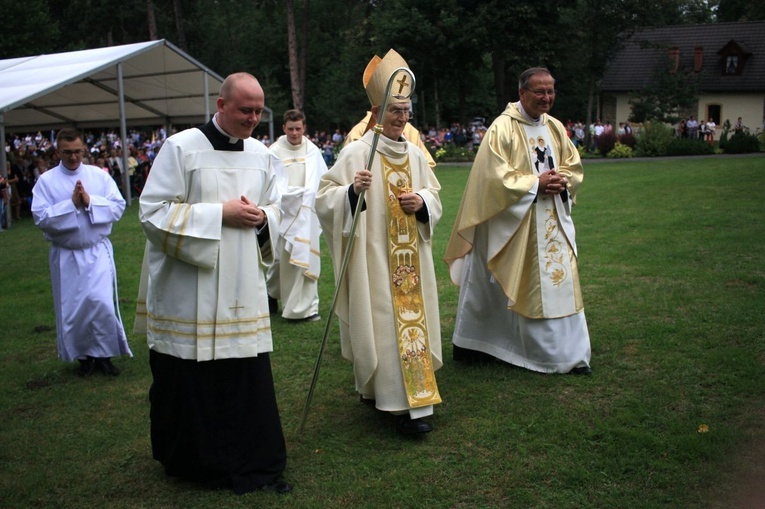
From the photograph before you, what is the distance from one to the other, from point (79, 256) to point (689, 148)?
26074 millimetres

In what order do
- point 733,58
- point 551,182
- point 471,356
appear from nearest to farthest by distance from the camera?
point 551,182
point 471,356
point 733,58

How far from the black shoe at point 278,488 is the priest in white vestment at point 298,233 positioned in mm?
4091

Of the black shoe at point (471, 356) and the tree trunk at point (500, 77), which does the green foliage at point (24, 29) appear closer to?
the tree trunk at point (500, 77)

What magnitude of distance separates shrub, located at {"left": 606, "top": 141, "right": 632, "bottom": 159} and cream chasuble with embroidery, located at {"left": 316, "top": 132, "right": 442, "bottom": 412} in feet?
86.3

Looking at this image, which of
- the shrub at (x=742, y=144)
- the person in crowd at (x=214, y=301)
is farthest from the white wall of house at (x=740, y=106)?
the person in crowd at (x=214, y=301)

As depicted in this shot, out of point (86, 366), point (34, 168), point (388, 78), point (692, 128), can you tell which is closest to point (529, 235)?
point (388, 78)

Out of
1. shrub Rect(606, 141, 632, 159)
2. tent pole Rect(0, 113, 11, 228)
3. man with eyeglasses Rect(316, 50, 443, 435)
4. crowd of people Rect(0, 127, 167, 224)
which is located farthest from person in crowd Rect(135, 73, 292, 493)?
shrub Rect(606, 141, 632, 159)

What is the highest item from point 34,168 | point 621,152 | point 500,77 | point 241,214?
point 500,77

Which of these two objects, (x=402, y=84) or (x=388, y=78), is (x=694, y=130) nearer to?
(x=388, y=78)

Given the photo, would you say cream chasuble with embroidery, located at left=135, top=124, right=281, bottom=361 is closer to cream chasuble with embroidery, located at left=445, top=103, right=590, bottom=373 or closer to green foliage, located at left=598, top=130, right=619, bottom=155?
cream chasuble with embroidery, located at left=445, top=103, right=590, bottom=373

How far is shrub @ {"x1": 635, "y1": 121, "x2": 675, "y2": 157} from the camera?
29.2 metres

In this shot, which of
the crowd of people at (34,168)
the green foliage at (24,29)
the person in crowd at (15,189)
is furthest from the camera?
the green foliage at (24,29)

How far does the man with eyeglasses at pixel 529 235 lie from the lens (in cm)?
636

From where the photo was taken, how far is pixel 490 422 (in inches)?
212
